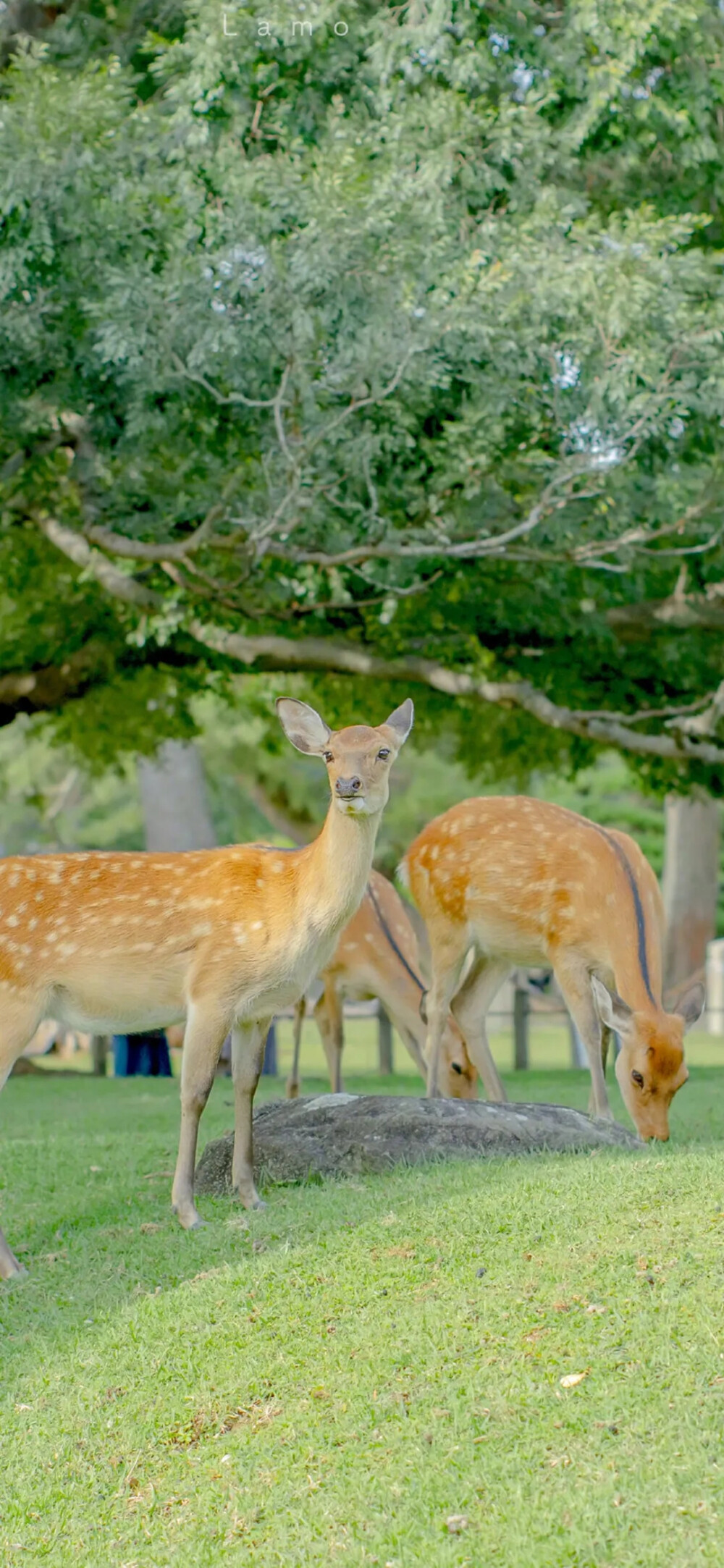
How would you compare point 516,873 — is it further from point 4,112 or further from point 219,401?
point 4,112

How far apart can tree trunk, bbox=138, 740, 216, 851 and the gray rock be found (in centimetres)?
1761

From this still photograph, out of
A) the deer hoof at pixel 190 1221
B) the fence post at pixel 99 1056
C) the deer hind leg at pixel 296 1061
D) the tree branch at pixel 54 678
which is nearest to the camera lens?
the deer hoof at pixel 190 1221

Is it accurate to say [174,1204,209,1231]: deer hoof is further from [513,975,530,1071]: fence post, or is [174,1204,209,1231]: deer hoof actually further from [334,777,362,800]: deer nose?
[513,975,530,1071]: fence post

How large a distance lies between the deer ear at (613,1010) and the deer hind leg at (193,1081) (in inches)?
77.7

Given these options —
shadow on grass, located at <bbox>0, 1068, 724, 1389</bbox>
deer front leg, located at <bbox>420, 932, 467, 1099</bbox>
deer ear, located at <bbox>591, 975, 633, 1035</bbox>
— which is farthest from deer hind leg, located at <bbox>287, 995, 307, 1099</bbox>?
deer ear, located at <bbox>591, 975, 633, 1035</bbox>

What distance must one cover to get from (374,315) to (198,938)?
6155 mm

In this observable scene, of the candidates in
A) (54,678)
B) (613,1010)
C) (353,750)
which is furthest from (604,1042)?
(54,678)

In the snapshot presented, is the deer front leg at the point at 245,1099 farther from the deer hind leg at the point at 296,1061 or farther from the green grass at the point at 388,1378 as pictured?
the deer hind leg at the point at 296,1061

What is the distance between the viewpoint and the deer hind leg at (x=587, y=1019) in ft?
29.4

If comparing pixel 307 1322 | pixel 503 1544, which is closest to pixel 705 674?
pixel 307 1322

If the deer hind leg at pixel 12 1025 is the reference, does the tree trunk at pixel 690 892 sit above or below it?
below

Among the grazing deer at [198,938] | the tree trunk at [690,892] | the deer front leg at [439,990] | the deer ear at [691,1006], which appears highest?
the grazing deer at [198,938]

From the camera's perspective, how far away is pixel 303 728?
24.0 feet

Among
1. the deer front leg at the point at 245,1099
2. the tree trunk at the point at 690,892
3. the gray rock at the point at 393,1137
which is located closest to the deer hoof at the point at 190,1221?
the deer front leg at the point at 245,1099
